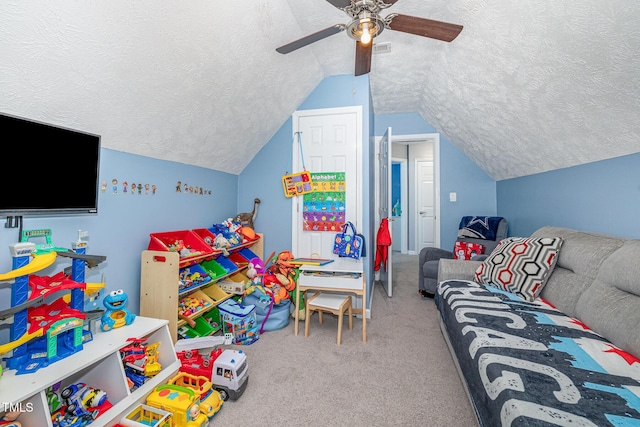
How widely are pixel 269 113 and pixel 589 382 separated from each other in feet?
9.58

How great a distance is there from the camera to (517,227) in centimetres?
314

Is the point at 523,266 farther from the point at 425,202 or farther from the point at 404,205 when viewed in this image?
the point at 404,205

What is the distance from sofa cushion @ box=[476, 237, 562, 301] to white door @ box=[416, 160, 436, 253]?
12.5ft

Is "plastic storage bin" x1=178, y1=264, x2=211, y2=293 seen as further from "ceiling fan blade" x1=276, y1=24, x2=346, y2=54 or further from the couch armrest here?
the couch armrest

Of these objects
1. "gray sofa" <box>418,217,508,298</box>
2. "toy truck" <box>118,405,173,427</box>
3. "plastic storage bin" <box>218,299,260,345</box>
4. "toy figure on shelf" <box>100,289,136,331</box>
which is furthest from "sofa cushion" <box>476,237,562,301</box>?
"toy figure on shelf" <box>100,289,136,331</box>

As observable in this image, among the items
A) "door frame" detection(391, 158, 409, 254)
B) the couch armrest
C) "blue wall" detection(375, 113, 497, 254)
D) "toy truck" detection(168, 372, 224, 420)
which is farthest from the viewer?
"door frame" detection(391, 158, 409, 254)

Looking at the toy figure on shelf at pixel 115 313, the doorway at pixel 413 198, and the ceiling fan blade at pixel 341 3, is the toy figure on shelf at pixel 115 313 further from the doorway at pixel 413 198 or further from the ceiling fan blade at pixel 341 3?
the doorway at pixel 413 198

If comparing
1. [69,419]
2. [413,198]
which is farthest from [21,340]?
[413,198]

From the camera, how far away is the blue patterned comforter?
2.89 ft

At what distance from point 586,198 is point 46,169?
135 inches

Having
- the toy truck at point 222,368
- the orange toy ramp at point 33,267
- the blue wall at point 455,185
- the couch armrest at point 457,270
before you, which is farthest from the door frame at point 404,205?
the orange toy ramp at point 33,267

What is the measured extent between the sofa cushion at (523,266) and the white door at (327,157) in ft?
4.14

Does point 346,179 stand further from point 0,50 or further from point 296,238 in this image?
point 0,50

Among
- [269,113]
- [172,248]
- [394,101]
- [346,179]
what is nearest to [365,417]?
[172,248]
